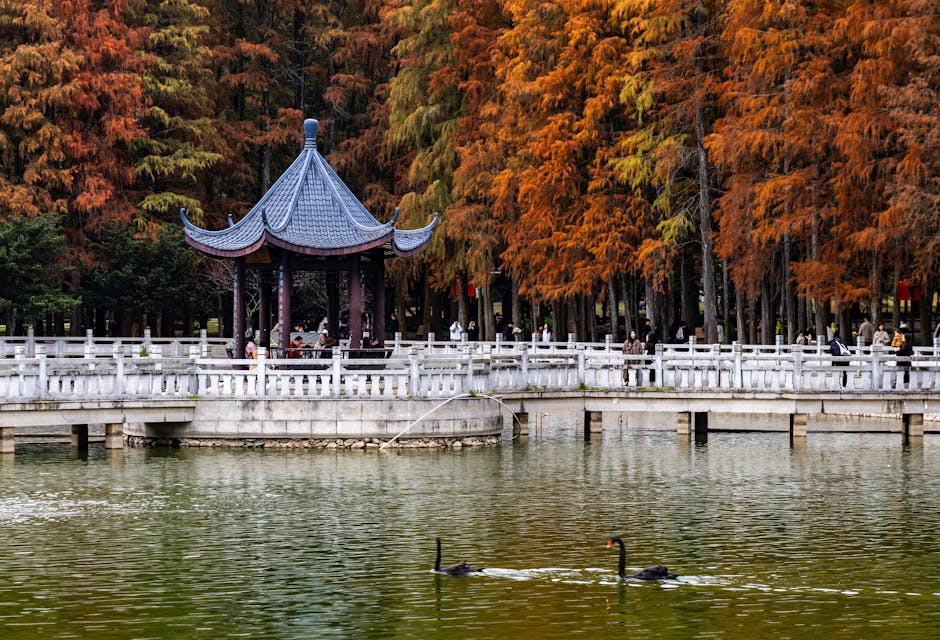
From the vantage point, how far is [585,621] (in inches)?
644

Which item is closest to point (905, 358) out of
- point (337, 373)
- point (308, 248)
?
point (337, 373)

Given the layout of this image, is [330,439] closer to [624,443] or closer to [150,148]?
[624,443]

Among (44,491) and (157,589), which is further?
(44,491)

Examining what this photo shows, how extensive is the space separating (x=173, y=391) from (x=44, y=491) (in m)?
5.37

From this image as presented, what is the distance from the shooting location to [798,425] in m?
33.1

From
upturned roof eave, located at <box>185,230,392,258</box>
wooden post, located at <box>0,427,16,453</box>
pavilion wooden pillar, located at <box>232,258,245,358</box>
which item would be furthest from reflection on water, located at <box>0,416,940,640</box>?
upturned roof eave, located at <box>185,230,392,258</box>

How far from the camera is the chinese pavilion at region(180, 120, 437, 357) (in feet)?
108

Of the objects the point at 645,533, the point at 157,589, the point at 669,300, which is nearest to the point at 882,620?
the point at 645,533

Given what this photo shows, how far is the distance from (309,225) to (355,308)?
194 cm

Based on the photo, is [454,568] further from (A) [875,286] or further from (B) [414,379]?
(A) [875,286]

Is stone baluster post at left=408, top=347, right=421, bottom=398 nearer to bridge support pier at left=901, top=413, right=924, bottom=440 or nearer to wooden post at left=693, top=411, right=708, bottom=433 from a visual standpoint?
wooden post at left=693, top=411, right=708, bottom=433

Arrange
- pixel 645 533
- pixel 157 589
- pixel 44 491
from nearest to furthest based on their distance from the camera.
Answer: pixel 157 589 → pixel 645 533 → pixel 44 491

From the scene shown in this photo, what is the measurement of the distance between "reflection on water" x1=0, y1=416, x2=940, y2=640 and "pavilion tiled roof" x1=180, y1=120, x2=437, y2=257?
4.89m

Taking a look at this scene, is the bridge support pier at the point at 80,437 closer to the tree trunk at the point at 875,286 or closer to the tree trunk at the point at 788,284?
the tree trunk at the point at 788,284
